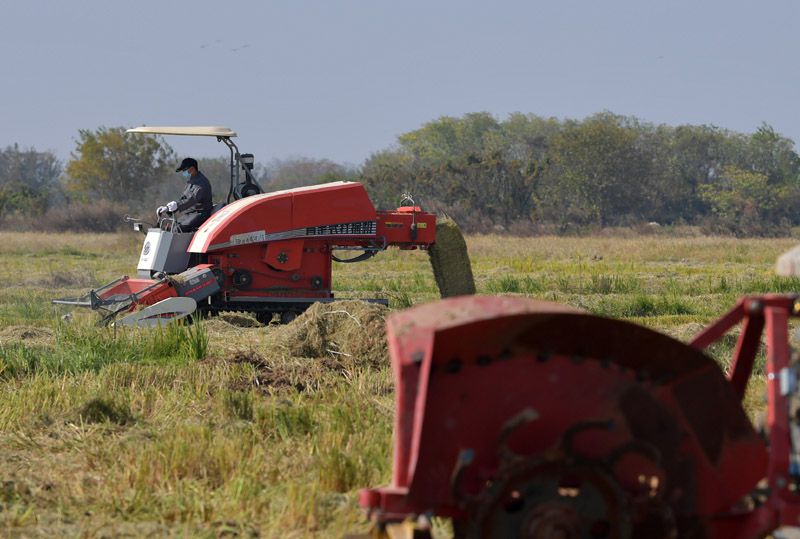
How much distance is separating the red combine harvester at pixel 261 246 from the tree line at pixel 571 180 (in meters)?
39.1

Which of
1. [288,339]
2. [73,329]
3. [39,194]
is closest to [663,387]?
[288,339]

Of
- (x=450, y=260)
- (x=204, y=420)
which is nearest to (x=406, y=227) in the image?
(x=450, y=260)

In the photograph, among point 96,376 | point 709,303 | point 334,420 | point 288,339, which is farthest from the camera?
point 709,303

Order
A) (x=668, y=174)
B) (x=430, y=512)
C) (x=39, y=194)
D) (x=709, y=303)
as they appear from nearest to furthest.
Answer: (x=430, y=512) → (x=709, y=303) → (x=39, y=194) → (x=668, y=174)

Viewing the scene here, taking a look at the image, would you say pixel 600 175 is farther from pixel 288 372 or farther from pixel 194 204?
pixel 288 372

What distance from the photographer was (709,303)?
51.0 feet

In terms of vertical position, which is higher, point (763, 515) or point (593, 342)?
point (593, 342)

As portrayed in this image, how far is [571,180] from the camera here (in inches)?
2589

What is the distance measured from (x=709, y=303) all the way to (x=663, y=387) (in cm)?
1201

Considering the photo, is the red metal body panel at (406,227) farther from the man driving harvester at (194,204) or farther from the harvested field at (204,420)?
the man driving harvester at (194,204)

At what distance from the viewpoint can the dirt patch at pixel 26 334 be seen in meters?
11.5

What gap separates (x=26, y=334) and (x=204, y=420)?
542 cm

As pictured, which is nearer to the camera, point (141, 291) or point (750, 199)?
point (141, 291)

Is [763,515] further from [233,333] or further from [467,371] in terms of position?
[233,333]
